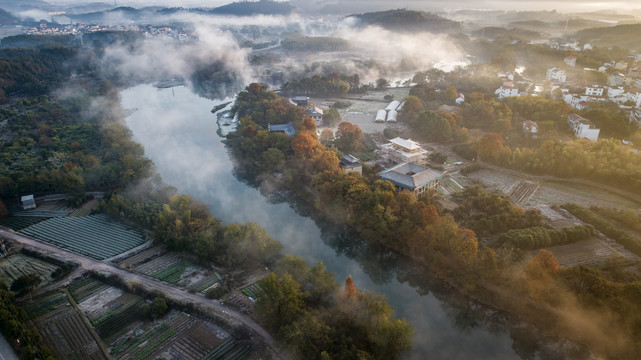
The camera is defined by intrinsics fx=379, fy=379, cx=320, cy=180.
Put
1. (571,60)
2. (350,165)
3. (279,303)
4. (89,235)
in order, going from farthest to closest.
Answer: (571,60) → (350,165) → (89,235) → (279,303)

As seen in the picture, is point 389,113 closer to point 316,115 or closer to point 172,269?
point 316,115

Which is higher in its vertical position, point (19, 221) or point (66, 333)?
point (19, 221)

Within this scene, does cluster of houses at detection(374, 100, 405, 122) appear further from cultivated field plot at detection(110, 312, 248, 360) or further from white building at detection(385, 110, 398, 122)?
cultivated field plot at detection(110, 312, 248, 360)

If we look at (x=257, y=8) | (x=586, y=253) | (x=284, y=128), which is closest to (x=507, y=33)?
(x=284, y=128)

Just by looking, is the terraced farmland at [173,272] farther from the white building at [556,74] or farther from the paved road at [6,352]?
the white building at [556,74]

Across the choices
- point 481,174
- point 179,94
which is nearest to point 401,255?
point 481,174

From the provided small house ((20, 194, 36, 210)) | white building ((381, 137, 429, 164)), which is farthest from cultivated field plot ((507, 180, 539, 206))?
small house ((20, 194, 36, 210))
